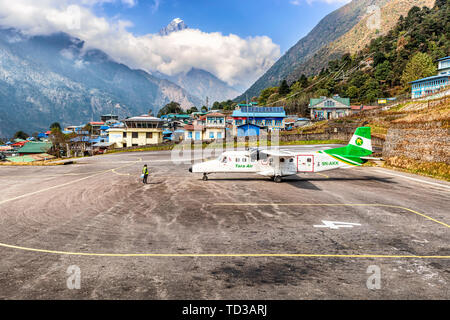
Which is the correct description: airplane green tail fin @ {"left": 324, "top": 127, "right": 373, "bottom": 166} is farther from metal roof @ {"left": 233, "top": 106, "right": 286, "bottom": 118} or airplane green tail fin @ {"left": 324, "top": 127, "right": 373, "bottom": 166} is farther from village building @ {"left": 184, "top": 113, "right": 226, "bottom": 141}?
metal roof @ {"left": 233, "top": 106, "right": 286, "bottom": 118}

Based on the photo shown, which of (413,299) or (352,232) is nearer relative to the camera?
(413,299)

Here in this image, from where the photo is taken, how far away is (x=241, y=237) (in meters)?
12.1

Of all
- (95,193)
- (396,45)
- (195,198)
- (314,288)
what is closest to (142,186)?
(95,193)

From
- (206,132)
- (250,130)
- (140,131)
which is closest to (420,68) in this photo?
(250,130)

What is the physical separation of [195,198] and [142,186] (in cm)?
678

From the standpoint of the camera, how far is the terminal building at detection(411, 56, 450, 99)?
7273 cm

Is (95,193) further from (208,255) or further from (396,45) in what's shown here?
(396,45)

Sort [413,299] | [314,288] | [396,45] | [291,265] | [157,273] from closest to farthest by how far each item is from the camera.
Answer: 1. [413,299]
2. [314,288]
3. [157,273]
4. [291,265]
5. [396,45]

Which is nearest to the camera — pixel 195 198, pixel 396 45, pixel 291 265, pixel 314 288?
pixel 314 288

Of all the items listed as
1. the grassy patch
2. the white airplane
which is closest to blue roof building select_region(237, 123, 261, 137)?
the grassy patch

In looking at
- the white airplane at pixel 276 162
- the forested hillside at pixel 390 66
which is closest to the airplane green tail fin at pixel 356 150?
the white airplane at pixel 276 162

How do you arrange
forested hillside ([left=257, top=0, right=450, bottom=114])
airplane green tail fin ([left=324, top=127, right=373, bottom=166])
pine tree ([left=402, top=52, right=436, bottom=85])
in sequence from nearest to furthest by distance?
airplane green tail fin ([left=324, top=127, right=373, bottom=166]), pine tree ([left=402, top=52, right=436, bottom=85]), forested hillside ([left=257, top=0, right=450, bottom=114])

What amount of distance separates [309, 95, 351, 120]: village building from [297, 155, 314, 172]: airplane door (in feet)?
264

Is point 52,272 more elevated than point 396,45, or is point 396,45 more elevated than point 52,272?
point 396,45
